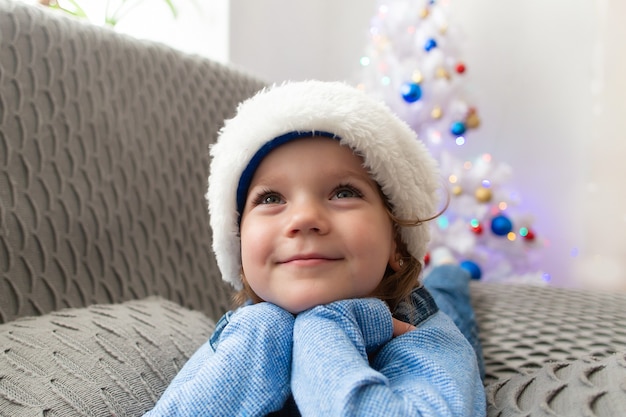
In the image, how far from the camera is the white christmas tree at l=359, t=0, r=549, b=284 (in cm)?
219

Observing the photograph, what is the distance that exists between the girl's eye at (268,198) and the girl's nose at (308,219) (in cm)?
5

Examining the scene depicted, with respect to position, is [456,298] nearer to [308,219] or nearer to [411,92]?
[308,219]

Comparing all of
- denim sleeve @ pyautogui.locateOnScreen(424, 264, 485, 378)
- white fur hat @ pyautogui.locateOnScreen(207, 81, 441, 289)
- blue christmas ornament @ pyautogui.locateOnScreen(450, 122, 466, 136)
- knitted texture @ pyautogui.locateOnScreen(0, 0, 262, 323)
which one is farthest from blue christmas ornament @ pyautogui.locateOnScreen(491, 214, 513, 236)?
white fur hat @ pyautogui.locateOnScreen(207, 81, 441, 289)

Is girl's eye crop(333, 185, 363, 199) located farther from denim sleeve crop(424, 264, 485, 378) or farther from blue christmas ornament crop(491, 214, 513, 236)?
blue christmas ornament crop(491, 214, 513, 236)

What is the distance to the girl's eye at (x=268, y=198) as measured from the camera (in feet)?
2.34

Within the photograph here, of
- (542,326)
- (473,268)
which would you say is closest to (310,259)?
(542,326)

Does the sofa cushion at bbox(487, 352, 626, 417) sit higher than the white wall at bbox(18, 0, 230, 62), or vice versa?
the white wall at bbox(18, 0, 230, 62)

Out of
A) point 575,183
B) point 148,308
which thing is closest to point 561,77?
point 575,183

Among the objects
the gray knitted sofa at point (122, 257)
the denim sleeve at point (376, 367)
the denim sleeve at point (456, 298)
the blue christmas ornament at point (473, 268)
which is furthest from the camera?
the blue christmas ornament at point (473, 268)

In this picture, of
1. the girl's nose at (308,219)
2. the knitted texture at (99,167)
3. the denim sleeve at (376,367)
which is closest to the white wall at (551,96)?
the knitted texture at (99,167)

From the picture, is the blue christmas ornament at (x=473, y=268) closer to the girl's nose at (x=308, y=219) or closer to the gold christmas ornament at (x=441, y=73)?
the gold christmas ornament at (x=441, y=73)

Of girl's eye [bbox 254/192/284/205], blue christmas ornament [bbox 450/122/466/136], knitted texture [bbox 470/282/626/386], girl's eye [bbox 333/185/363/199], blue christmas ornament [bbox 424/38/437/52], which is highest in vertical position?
blue christmas ornament [bbox 424/38/437/52]

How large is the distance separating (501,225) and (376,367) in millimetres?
1686

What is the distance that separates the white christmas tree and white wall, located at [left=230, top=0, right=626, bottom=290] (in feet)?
1.11
